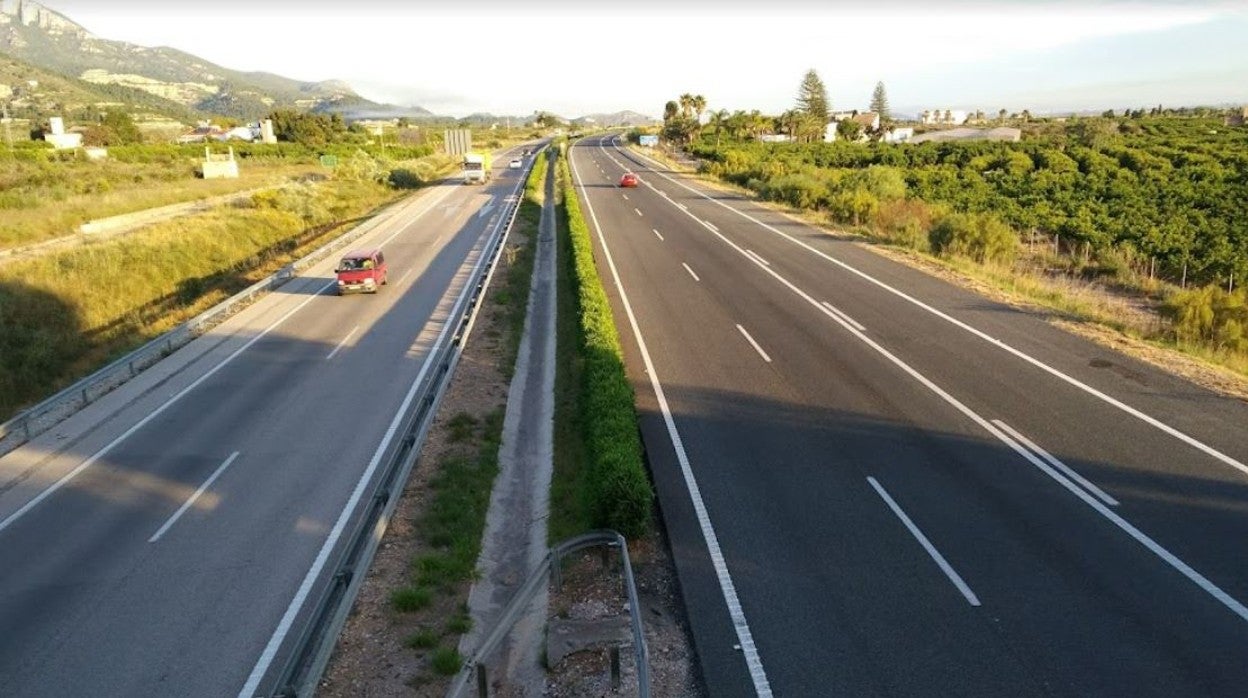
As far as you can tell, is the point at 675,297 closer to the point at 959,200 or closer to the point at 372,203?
the point at 959,200

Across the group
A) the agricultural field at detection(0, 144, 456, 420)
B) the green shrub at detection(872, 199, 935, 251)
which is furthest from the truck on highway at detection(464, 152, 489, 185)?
the green shrub at detection(872, 199, 935, 251)

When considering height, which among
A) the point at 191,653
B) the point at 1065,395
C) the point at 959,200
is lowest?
the point at 191,653

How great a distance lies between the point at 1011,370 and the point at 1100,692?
10.8m

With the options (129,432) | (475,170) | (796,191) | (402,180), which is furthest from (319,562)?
(402,180)

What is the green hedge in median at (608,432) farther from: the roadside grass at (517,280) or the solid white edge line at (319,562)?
the solid white edge line at (319,562)

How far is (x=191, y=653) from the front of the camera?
355 inches

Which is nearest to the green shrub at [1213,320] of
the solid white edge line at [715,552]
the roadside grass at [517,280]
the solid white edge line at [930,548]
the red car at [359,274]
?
the solid white edge line at [930,548]

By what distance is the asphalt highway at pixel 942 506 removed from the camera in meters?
8.37

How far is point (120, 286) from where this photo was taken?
2920cm

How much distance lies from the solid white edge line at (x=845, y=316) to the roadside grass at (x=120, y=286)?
21.1 m

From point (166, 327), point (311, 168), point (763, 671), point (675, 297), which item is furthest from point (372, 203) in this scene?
point (763, 671)

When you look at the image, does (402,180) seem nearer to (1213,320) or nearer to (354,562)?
(1213,320)

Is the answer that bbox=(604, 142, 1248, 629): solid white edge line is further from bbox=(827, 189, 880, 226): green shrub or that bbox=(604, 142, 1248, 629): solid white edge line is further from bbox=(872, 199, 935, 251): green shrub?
bbox=(827, 189, 880, 226): green shrub

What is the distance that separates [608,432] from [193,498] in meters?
7.19
